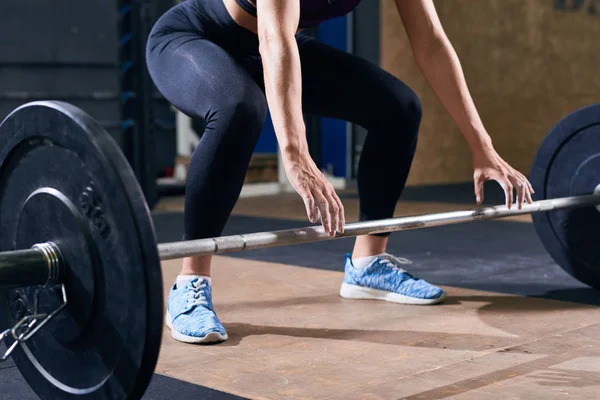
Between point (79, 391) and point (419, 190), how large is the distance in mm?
4784

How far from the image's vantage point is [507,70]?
22.8ft

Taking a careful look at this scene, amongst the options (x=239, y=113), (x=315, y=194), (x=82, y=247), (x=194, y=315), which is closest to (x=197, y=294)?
(x=194, y=315)

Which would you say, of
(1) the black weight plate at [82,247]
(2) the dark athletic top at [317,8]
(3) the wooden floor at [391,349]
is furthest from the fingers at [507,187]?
(1) the black weight plate at [82,247]

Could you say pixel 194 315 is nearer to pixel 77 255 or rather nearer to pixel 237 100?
pixel 237 100

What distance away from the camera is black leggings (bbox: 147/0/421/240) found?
5.26 feet

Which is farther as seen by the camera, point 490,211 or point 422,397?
point 490,211

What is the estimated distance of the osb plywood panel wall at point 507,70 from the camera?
20.7 ft

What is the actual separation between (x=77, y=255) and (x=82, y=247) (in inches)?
0.8

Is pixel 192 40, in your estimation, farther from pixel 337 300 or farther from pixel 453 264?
pixel 453 264

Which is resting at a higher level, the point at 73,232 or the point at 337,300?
the point at 73,232

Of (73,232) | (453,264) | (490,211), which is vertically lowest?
(453,264)

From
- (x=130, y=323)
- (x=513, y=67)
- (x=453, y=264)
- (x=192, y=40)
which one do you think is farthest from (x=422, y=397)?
(x=513, y=67)

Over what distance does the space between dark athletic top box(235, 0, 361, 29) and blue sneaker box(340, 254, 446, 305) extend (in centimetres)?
63

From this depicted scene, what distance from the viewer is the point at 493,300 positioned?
2039 millimetres
